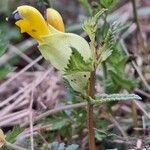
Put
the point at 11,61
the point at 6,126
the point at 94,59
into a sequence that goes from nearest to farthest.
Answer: the point at 94,59, the point at 6,126, the point at 11,61

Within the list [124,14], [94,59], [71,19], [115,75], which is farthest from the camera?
[71,19]

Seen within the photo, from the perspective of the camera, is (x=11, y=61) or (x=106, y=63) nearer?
(x=106, y=63)

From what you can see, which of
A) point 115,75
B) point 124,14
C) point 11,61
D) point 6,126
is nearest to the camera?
point 115,75

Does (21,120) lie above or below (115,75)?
below

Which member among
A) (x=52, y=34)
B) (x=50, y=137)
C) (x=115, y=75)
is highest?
(x=52, y=34)

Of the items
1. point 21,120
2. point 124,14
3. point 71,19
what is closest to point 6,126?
point 21,120

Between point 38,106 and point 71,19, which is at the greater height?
point 71,19

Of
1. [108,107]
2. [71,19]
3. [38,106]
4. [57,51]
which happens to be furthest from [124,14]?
[57,51]

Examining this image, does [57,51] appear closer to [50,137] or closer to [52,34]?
[52,34]

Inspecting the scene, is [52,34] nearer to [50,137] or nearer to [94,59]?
[94,59]
